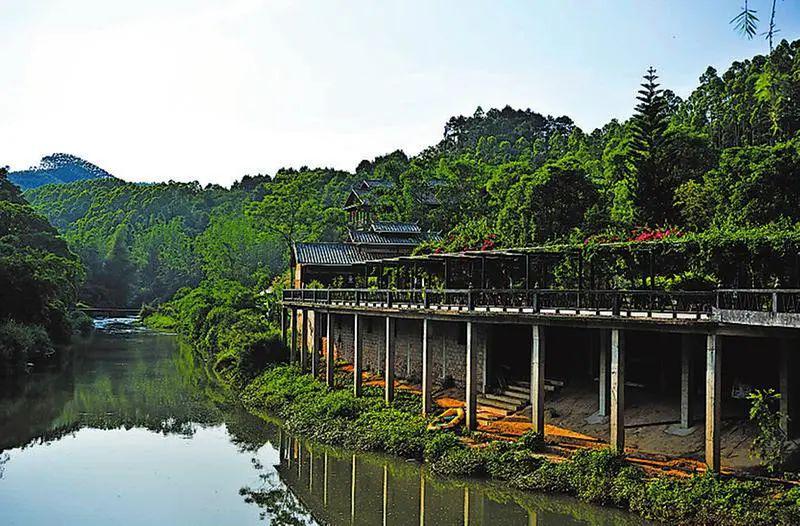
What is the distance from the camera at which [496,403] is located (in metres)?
27.4

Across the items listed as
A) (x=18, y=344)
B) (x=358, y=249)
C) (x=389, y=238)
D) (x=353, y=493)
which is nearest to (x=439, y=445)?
(x=353, y=493)

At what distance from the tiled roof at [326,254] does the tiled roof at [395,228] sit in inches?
240

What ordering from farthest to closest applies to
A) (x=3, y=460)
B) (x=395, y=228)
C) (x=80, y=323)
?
(x=80, y=323), (x=395, y=228), (x=3, y=460)

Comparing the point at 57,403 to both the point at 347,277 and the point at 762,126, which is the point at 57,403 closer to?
the point at 347,277

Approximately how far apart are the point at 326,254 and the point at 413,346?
41.9 feet

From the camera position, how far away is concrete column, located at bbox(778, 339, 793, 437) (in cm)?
1784

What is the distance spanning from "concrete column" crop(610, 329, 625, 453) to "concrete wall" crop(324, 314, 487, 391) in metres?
8.20

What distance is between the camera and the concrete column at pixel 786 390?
17.8m

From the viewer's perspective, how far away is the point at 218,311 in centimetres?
5938

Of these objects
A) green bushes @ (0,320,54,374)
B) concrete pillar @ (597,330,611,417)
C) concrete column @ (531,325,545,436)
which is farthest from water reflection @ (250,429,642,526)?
green bushes @ (0,320,54,374)

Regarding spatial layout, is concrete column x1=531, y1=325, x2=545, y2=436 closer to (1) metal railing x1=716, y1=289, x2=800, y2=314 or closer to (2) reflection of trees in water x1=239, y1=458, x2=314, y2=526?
(1) metal railing x1=716, y1=289, x2=800, y2=314

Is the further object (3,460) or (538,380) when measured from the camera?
(3,460)

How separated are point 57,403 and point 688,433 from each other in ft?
89.1

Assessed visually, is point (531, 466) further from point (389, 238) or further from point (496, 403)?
point (389, 238)
